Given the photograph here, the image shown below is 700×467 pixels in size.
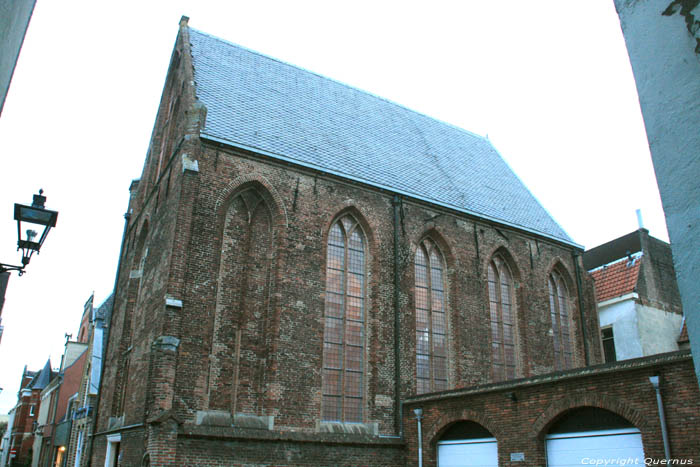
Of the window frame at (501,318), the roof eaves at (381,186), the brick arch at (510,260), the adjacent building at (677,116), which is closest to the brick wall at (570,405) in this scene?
the window frame at (501,318)

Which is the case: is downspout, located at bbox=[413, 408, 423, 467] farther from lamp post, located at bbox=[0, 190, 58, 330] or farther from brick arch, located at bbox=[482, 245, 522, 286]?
lamp post, located at bbox=[0, 190, 58, 330]

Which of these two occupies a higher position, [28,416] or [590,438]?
[28,416]

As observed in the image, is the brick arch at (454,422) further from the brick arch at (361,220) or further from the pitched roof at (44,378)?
the pitched roof at (44,378)

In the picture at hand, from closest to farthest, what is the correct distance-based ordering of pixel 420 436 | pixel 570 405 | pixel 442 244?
pixel 570 405
pixel 420 436
pixel 442 244

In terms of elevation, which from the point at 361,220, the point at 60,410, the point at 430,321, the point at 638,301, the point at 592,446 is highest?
the point at 361,220

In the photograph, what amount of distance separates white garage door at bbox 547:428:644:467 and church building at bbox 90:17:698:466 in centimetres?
24

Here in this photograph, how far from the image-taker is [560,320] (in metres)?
22.6

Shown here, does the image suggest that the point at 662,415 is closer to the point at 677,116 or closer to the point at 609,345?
the point at 677,116

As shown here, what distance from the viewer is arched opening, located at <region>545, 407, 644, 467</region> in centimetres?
1125

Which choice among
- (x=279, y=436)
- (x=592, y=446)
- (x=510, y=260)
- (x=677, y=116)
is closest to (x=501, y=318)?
(x=510, y=260)

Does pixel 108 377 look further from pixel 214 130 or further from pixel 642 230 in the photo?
pixel 642 230

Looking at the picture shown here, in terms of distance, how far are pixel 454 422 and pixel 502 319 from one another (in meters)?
6.57

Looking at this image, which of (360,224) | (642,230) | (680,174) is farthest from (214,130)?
(642,230)

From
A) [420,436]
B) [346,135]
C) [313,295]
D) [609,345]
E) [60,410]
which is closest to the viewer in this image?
[420,436]
